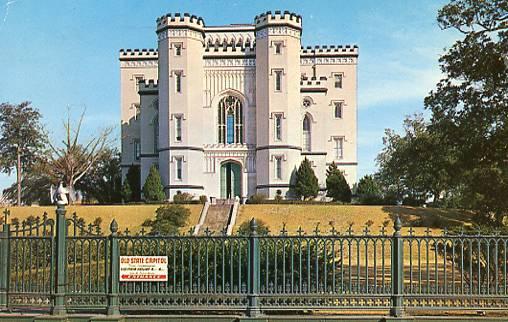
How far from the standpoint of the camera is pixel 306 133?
55938mm

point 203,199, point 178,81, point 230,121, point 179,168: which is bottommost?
point 203,199

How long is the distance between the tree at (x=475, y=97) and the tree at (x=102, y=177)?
4491 centimetres

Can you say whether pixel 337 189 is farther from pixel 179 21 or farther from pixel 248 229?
pixel 248 229

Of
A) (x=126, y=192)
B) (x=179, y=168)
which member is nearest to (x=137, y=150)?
(x=126, y=192)

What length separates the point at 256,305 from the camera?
1117 centimetres

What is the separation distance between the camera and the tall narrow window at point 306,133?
182 ft

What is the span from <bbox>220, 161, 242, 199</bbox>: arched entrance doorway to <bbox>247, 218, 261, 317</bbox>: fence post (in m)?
40.3

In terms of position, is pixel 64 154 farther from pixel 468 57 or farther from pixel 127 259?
pixel 127 259

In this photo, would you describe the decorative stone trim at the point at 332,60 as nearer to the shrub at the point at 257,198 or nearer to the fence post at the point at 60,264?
the shrub at the point at 257,198

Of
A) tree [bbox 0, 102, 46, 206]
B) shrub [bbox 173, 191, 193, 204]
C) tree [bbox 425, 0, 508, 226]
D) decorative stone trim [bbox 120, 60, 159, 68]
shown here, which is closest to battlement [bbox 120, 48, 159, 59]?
decorative stone trim [bbox 120, 60, 159, 68]

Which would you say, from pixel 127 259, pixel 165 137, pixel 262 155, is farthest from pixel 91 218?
pixel 127 259

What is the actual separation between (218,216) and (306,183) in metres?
9.02

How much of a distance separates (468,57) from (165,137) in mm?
34521

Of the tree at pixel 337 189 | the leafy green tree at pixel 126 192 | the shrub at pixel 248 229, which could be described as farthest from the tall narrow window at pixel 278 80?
the shrub at pixel 248 229
